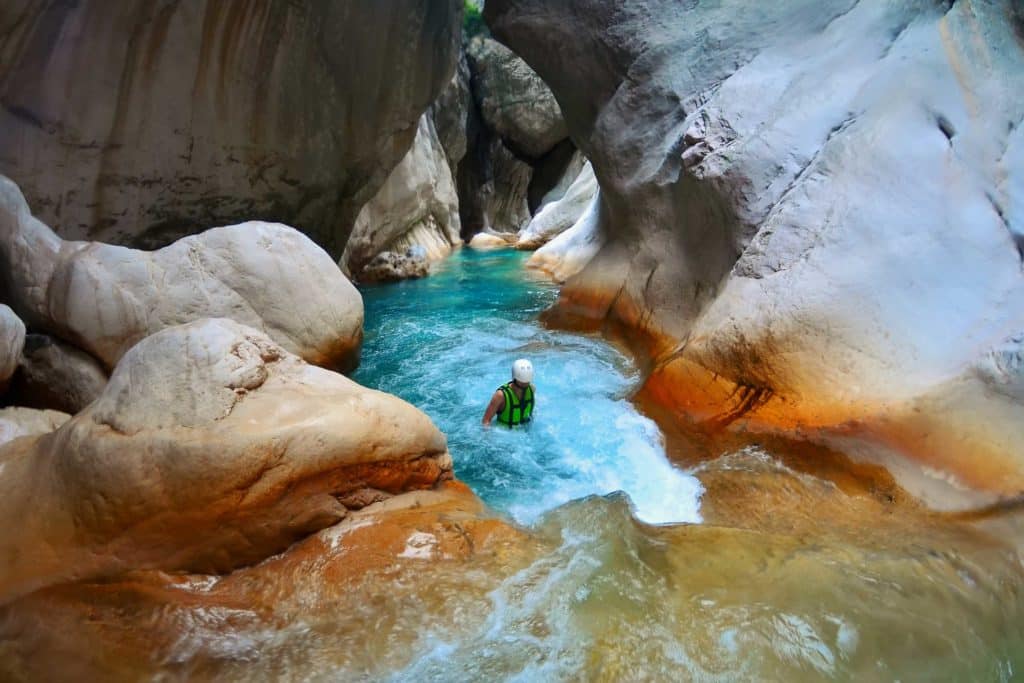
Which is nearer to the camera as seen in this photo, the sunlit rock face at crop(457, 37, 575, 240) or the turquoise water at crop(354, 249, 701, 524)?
the turquoise water at crop(354, 249, 701, 524)

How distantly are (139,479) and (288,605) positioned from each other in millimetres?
913

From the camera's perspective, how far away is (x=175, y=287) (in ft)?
16.8

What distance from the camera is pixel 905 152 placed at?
199 inches

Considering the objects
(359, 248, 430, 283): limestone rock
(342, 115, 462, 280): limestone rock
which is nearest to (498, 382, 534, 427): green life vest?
(342, 115, 462, 280): limestone rock

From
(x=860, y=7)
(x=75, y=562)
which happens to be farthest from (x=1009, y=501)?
(x=860, y=7)

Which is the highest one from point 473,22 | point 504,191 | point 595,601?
point 473,22

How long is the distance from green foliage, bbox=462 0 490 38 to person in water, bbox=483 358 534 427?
22.4m

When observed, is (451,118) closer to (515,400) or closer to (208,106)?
(208,106)

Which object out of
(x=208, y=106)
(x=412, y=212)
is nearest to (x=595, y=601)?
(x=208, y=106)

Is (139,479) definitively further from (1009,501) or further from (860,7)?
(860,7)

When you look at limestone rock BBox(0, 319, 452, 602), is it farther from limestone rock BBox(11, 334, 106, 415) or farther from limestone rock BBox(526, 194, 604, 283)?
limestone rock BBox(526, 194, 604, 283)

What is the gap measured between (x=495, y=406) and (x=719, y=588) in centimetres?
294

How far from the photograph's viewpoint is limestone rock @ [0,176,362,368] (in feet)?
15.2

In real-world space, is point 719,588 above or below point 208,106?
below
